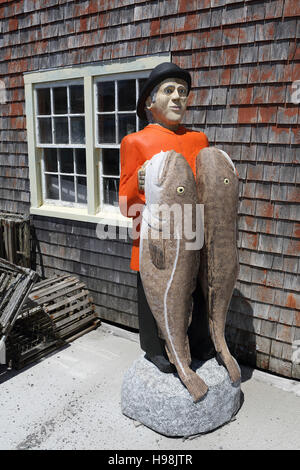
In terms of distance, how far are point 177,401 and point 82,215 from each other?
225 centimetres

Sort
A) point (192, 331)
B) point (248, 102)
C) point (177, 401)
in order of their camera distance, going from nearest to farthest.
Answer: point (177, 401)
point (192, 331)
point (248, 102)

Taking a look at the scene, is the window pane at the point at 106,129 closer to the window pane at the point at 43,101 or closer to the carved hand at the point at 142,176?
the window pane at the point at 43,101

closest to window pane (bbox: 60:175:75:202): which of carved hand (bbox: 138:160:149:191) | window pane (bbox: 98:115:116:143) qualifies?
window pane (bbox: 98:115:116:143)

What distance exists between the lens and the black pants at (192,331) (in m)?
2.59

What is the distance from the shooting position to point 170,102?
2.35 meters

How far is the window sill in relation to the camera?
3.85 metres

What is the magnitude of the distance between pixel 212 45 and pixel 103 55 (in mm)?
1096

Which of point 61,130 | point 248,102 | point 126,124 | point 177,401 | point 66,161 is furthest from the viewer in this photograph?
point 66,161

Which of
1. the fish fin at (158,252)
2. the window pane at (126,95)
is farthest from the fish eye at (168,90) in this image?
the window pane at (126,95)

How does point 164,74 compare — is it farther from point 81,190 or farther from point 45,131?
Result: point 45,131

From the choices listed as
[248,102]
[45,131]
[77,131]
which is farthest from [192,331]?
[45,131]

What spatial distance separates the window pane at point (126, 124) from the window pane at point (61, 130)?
739 mm

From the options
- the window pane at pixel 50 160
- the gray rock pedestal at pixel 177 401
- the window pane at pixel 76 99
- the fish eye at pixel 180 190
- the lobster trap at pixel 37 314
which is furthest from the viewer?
the window pane at pixel 50 160

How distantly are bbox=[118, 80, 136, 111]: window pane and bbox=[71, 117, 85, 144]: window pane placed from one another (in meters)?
0.54
